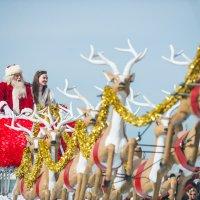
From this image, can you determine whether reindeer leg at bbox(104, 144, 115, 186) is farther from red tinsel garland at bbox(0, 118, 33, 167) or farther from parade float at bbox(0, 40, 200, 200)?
red tinsel garland at bbox(0, 118, 33, 167)

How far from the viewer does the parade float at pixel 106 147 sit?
45.9 feet

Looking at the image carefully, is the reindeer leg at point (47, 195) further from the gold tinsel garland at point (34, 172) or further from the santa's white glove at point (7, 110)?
the santa's white glove at point (7, 110)

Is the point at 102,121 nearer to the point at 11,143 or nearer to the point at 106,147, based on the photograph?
the point at 106,147

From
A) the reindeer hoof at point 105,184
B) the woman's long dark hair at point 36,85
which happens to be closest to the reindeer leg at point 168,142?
the reindeer hoof at point 105,184

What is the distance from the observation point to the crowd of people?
21.8 meters

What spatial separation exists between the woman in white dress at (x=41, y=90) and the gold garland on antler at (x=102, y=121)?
1.67 m

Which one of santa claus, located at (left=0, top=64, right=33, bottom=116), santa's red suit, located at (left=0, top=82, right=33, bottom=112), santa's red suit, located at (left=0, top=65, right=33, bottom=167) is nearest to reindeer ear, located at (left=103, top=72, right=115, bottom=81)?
santa's red suit, located at (left=0, top=65, right=33, bottom=167)

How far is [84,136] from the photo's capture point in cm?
1748

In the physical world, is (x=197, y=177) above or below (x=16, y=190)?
above

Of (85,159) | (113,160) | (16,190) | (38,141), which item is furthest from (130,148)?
(16,190)

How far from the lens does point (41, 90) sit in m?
22.0

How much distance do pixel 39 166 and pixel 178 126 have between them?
274 inches

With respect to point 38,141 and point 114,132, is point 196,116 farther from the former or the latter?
point 38,141

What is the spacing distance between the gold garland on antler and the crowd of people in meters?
1.61
